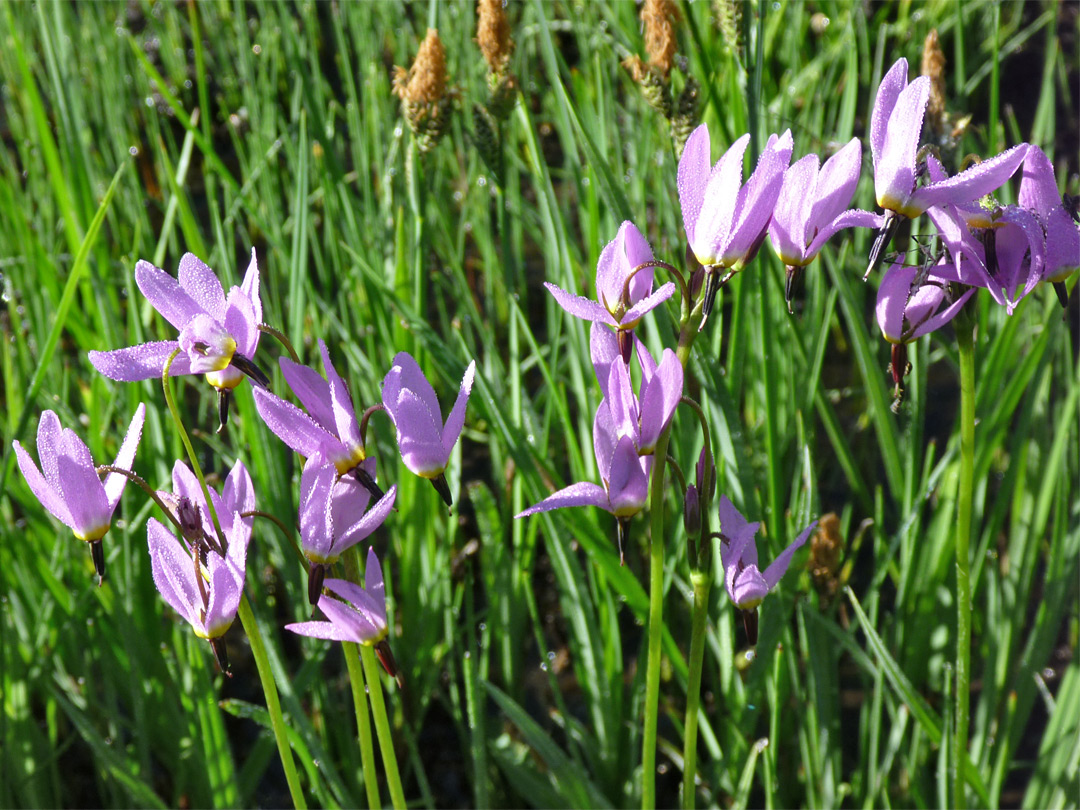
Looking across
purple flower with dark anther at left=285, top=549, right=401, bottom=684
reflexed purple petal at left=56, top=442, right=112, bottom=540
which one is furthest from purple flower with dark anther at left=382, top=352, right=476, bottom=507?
reflexed purple petal at left=56, top=442, right=112, bottom=540

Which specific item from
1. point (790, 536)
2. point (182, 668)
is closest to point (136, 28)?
point (182, 668)

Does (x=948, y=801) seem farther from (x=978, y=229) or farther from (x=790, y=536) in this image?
(x=978, y=229)

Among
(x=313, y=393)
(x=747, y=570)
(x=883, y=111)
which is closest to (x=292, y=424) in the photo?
(x=313, y=393)

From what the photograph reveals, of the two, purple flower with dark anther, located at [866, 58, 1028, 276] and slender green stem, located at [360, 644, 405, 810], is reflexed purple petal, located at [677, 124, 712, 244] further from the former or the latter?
slender green stem, located at [360, 644, 405, 810]

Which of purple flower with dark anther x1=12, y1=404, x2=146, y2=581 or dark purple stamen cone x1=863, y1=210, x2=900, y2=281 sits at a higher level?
dark purple stamen cone x1=863, y1=210, x2=900, y2=281

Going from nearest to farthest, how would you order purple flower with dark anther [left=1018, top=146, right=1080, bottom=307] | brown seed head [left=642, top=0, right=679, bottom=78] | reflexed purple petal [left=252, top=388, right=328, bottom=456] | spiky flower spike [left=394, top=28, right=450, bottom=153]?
reflexed purple petal [left=252, top=388, right=328, bottom=456] < purple flower with dark anther [left=1018, top=146, right=1080, bottom=307] < brown seed head [left=642, top=0, right=679, bottom=78] < spiky flower spike [left=394, top=28, right=450, bottom=153]

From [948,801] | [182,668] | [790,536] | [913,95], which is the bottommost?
[948,801]

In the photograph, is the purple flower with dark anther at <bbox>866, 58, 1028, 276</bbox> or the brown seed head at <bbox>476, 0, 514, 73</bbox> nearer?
the purple flower with dark anther at <bbox>866, 58, 1028, 276</bbox>
